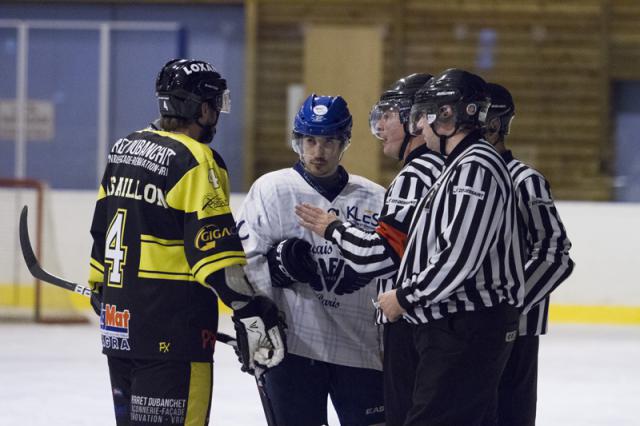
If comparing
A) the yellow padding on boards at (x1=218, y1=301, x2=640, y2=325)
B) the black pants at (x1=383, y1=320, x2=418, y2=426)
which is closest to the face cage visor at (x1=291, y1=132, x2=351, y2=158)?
the black pants at (x1=383, y1=320, x2=418, y2=426)

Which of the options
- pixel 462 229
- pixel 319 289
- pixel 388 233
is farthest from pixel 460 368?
pixel 319 289

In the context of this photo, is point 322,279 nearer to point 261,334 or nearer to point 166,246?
point 261,334

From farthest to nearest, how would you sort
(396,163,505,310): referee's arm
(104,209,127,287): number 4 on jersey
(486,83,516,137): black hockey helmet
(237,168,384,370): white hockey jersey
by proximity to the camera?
(486,83,516,137): black hockey helmet, (237,168,384,370): white hockey jersey, (104,209,127,287): number 4 on jersey, (396,163,505,310): referee's arm

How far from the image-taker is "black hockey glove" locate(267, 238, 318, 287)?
2918 mm

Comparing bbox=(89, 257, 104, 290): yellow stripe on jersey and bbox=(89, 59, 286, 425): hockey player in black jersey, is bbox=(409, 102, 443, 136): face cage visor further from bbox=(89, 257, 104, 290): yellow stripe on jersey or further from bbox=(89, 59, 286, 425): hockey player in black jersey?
bbox=(89, 257, 104, 290): yellow stripe on jersey

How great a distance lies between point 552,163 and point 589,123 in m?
0.50

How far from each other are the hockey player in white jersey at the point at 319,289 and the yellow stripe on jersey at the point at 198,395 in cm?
48

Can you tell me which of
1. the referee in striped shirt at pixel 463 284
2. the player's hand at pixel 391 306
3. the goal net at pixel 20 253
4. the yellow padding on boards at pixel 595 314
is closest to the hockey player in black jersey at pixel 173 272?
the player's hand at pixel 391 306

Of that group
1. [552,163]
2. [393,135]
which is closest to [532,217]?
Answer: [393,135]

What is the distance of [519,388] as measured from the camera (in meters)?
3.02

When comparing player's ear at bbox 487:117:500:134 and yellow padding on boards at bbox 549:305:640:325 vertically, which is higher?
player's ear at bbox 487:117:500:134

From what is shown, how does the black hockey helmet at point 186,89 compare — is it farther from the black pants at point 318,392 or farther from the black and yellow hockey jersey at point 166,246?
the black pants at point 318,392

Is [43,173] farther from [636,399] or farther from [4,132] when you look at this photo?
[636,399]

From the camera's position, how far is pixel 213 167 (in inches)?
97.6
